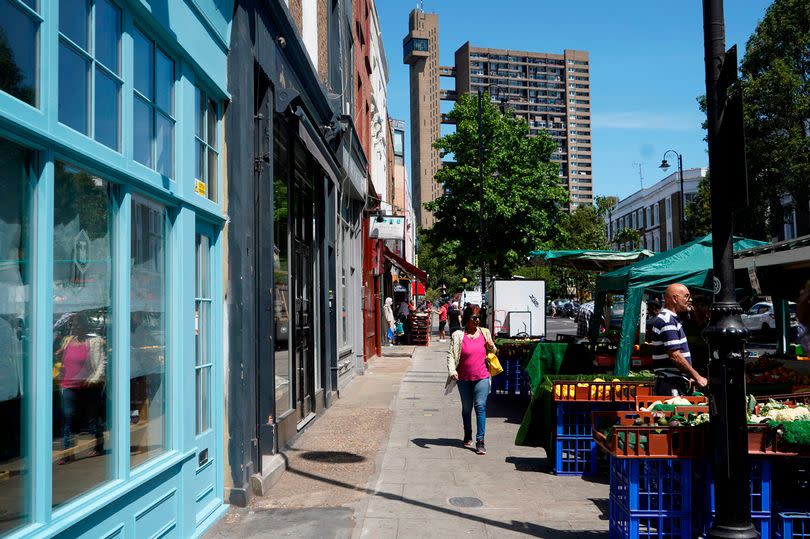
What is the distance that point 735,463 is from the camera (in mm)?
4406

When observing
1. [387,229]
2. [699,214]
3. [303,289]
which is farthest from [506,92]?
[303,289]

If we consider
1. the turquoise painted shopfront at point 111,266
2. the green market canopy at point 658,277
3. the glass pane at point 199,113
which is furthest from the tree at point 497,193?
the turquoise painted shopfront at point 111,266

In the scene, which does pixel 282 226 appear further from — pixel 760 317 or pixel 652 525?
pixel 760 317

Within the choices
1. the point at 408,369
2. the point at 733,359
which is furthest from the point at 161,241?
the point at 408,369

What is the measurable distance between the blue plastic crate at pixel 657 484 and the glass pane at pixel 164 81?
13.7 feet

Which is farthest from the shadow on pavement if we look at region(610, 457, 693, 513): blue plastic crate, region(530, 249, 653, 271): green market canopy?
region(530, 249, 653, 271): green market canopy

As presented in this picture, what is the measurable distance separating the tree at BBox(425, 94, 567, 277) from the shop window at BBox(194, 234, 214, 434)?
3110 centimetres

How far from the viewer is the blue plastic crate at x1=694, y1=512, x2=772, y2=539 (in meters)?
4.89

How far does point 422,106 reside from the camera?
140m

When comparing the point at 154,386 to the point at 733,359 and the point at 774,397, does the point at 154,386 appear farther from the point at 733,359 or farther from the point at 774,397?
the point at 774,397

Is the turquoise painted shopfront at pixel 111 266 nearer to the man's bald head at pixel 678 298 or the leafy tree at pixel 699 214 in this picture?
the man's bald head at pixel 678 298

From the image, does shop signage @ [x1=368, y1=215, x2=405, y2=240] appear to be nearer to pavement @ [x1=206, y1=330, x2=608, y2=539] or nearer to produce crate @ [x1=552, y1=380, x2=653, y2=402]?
pavement @ [x1=206, y1=330, x2=608, y2=539]

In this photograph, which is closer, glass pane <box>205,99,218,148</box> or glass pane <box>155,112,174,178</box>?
glass pane <box>155,112,174,178</box>

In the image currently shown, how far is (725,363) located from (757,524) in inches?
51.6
